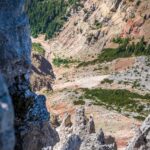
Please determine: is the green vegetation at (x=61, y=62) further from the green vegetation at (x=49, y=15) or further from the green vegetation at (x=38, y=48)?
the green vegetation at (x=49, y=15)

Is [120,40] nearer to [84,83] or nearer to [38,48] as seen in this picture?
[38,48]

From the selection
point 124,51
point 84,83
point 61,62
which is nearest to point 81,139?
point 84,83

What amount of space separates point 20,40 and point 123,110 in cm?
5720

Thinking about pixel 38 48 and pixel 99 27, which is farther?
pixel 38 48

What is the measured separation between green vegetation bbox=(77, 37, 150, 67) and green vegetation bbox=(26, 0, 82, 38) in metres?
29.6

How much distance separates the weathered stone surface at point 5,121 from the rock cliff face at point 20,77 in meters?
4.44

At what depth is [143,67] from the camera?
96.4 m

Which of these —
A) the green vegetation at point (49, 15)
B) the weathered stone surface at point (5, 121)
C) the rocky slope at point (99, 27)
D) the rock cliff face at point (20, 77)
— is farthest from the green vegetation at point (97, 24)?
the weathered stone surface at point (5, 121)

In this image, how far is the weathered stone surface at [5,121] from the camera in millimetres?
6504

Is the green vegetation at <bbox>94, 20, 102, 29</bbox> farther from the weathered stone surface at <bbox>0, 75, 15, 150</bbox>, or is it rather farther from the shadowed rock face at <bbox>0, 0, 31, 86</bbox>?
the weathered stone surface at <bbox>0, 75, 15, 150</bbox>

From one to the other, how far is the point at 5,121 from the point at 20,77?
5711mm

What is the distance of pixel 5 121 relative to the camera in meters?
6.50

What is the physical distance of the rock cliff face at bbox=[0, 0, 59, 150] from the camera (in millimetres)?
11281

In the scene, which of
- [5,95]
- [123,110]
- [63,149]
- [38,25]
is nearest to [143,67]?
[123,110]
